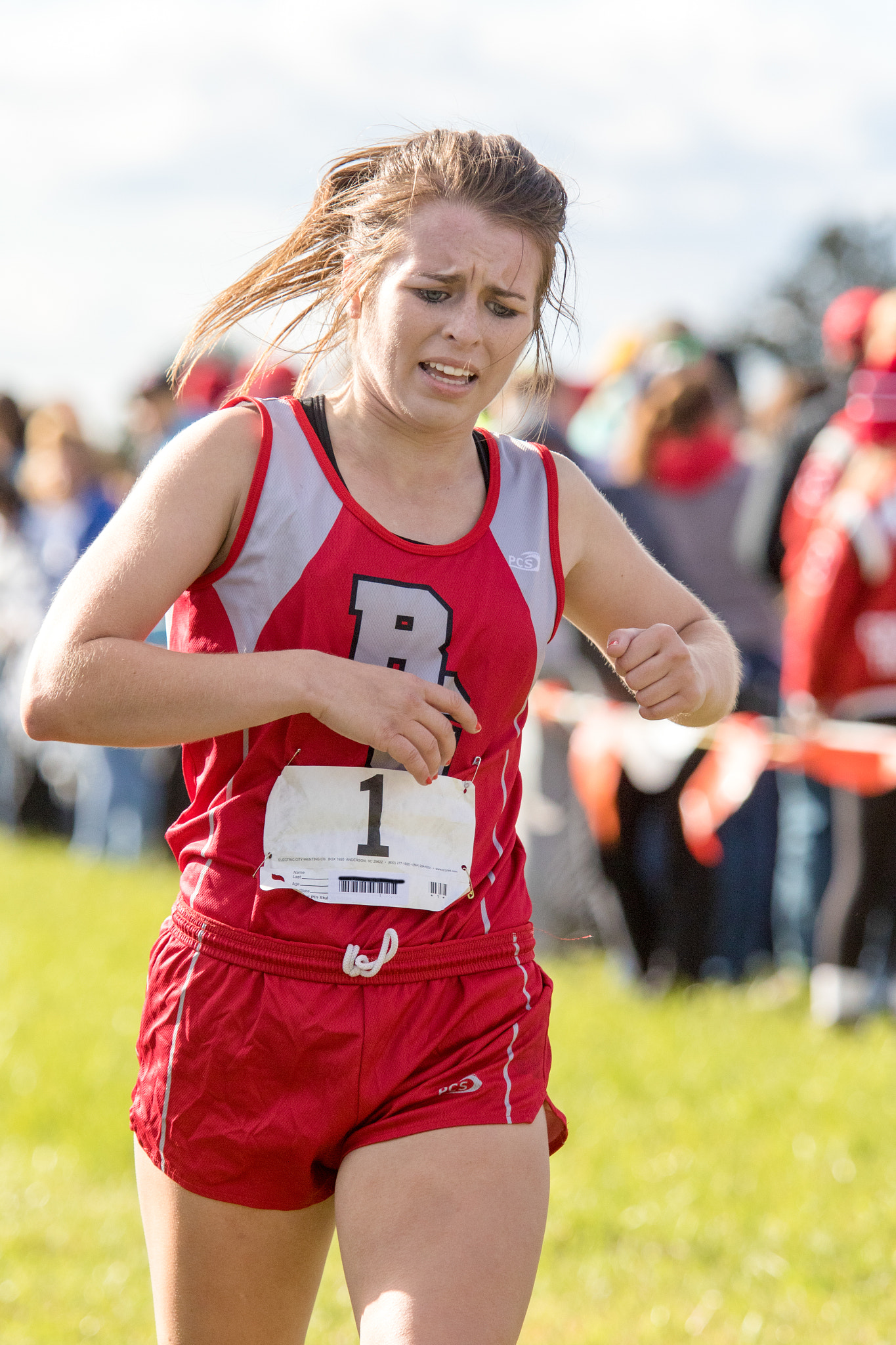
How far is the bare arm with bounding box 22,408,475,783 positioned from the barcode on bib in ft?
0.62

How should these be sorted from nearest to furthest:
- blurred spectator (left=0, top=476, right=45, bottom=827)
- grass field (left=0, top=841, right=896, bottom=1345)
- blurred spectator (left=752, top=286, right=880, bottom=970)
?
grass field (left=0, top=841, right=896, bottom=1345)
blurred spectator (left=752, top=286, right=880, bottom=970)
blurred spectator (left=0, top=476, right=45, bottom=827)

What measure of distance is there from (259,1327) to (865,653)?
11.9 feet

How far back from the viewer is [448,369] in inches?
81.4


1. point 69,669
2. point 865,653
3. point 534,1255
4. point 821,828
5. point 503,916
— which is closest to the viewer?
point 69,669

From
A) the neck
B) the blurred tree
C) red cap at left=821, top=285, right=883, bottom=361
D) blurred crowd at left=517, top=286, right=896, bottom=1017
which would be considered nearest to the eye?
the neck

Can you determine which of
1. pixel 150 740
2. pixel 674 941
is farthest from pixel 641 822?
pixel 150 740

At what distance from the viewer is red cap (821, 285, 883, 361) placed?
5863mm

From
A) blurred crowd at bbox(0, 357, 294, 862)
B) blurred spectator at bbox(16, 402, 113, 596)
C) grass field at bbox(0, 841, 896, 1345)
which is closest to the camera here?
grass field at bbox(0, 841, 896, 1345)

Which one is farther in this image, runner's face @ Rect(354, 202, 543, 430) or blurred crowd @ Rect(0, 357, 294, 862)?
blurred crowd @ Rect(0, 357, 294, 862)

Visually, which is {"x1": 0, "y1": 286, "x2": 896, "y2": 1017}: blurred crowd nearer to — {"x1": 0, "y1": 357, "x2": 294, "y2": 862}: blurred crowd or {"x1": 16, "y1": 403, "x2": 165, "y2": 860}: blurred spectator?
{"x1": 0, "y1": 357, "x2": 294, "y2": 862}: blurred crowd

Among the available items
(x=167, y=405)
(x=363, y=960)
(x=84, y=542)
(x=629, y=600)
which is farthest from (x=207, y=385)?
(x=363, y=960)

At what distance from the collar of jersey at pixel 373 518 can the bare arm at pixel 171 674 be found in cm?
15

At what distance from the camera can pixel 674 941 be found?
600cm

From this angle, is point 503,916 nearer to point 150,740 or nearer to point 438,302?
point 150,740
